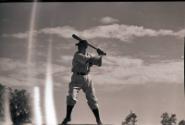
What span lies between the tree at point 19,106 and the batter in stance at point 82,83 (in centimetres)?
25

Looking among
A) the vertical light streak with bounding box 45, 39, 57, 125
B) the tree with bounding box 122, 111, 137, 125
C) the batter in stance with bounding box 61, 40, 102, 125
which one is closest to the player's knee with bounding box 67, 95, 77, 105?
the batter in stance with bounding box 61, 40, 102, 125

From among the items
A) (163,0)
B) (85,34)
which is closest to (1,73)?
(85,34)

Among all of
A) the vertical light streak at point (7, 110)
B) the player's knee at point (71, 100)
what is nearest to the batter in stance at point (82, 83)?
the player's knee at point (71, 100)

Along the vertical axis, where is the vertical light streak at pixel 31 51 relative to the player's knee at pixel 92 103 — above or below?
above

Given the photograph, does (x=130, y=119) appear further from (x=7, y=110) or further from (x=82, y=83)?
(x=7, y=110)

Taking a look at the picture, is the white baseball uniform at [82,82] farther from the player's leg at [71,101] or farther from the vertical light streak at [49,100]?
the vertical light streak at [49,100]

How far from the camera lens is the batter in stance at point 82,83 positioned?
3.33 metres

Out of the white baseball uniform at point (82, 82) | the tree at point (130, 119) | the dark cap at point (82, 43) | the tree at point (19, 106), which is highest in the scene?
the dark cap at point (82, 43)

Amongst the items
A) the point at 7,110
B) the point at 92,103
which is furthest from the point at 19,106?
the point at 92,103

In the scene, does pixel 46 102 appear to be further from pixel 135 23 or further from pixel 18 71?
pixel 135 23

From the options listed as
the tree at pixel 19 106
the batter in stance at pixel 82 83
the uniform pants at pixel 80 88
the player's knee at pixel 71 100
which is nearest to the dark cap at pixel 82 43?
the batter in stance at pixel 82 83

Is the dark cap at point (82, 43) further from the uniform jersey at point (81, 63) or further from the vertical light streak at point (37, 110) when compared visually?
the vertical light streak at point (37, 110)

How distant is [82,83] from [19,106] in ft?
1.43

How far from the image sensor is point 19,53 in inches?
135
